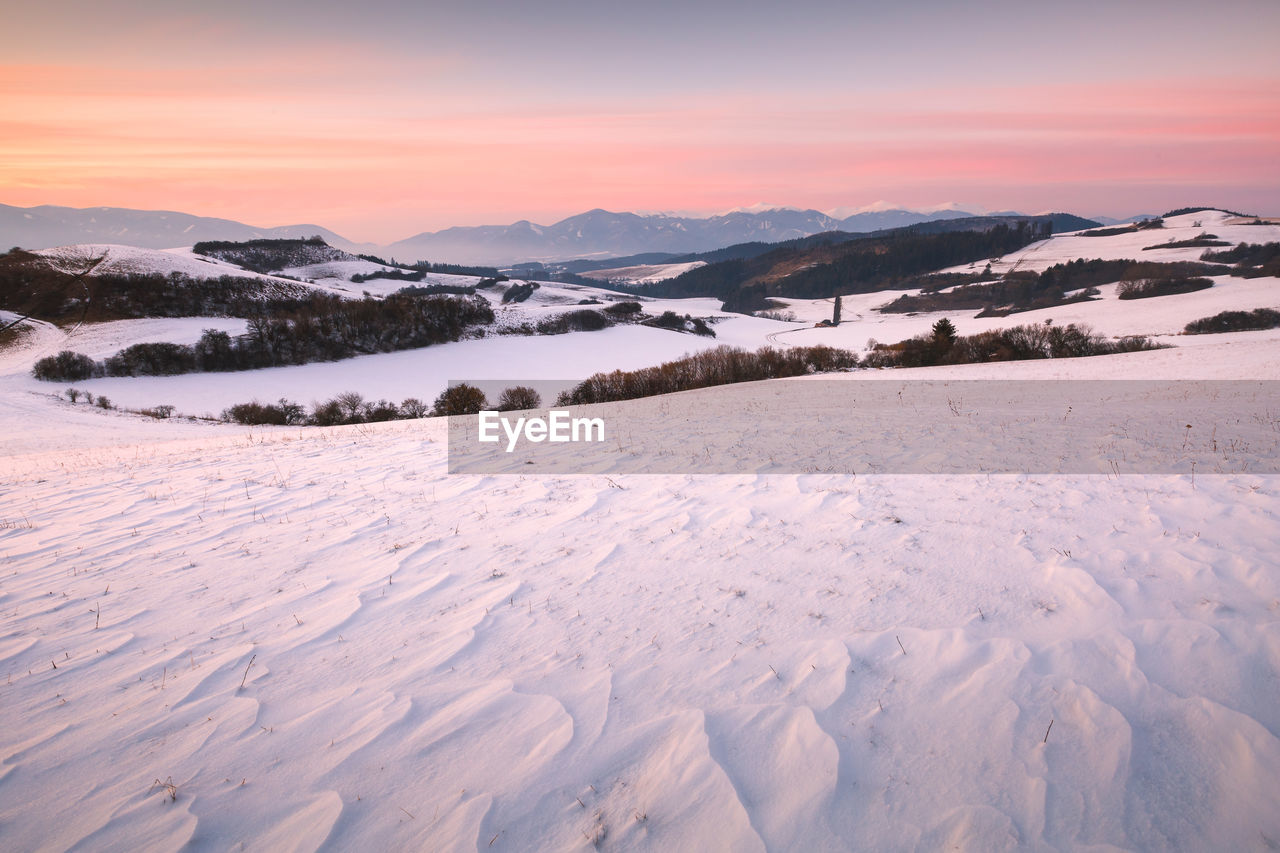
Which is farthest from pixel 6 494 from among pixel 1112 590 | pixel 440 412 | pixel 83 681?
pixel 440 412

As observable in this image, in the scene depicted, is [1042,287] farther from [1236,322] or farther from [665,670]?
[665,670]

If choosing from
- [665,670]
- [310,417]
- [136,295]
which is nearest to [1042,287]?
[310,417]

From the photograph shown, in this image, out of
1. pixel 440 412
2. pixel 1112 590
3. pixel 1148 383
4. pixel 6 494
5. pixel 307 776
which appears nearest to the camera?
pixel 307 776

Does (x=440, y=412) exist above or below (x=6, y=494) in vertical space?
below

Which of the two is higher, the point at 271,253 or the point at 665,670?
the point at 271,253

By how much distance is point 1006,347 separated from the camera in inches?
1496

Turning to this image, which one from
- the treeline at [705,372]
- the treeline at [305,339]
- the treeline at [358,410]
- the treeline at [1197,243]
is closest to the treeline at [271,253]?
the treeline at [305,339]

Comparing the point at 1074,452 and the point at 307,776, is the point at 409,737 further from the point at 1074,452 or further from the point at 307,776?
the point at 1074,452

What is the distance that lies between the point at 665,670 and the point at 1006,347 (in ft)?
141

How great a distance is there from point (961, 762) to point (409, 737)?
3667mm

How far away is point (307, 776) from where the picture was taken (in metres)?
3.52

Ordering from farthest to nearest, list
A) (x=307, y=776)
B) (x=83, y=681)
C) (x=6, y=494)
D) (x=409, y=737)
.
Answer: (x=6, y=494) < (x=83, y=681) < (x=409, y=737) < (x=307, y=776)

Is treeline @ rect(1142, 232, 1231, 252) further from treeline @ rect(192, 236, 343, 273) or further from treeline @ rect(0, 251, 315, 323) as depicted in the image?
treeline @ rect(192, 236, 343, 273)

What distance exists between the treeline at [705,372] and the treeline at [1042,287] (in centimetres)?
6548
